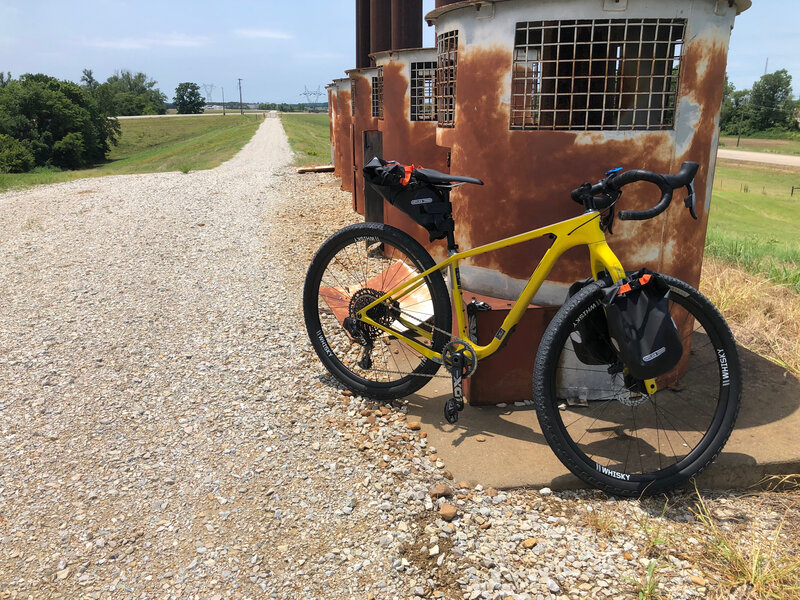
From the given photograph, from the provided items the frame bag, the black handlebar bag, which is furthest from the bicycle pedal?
the black handlebar bag

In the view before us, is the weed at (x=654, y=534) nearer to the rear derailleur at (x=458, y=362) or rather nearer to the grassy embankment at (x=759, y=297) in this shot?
the rear derailleur at (x=458, y=362)

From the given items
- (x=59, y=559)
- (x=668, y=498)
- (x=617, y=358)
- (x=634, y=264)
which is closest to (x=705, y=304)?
(x=617, y=358)

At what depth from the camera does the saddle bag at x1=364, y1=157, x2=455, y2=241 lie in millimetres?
3748

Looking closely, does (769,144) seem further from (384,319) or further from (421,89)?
(384,319)

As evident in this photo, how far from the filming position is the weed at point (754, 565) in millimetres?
2527

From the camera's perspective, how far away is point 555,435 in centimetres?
304

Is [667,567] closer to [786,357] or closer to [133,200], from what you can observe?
[786,357]

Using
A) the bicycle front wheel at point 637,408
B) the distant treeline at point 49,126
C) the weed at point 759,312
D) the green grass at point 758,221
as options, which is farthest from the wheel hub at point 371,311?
the distant treeline at point 49,126

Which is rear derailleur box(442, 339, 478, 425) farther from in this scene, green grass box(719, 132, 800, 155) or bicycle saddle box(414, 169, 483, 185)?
green grass box(719, 132, 800, 155)

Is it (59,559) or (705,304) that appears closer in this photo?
(59,559)

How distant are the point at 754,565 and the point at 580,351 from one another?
1.25m

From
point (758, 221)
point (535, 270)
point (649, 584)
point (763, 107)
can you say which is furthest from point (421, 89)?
point (763, 107)

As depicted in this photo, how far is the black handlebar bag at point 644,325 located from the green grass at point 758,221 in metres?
5.18

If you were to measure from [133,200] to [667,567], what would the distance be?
12415 mm
